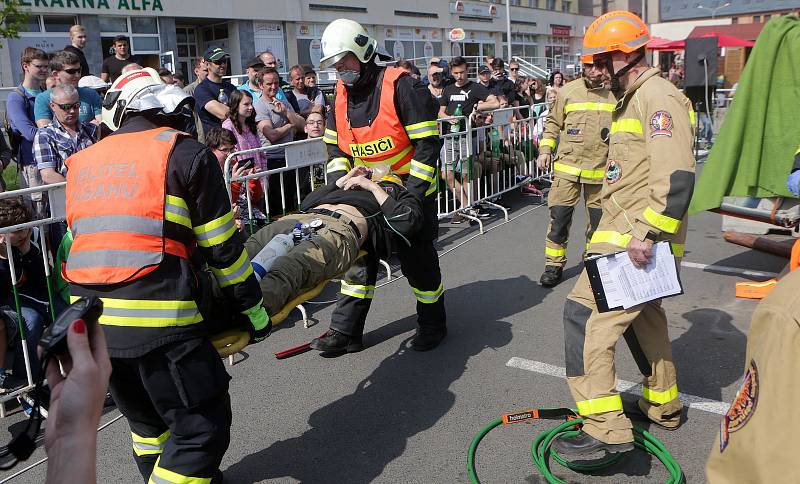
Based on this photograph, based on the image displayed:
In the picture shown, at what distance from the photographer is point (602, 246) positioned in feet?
11.0

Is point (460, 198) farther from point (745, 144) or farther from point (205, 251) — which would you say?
point (205, 251)

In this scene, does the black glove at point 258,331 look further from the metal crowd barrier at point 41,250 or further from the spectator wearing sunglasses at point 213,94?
the spectator wearing sunglasses at point 213,94

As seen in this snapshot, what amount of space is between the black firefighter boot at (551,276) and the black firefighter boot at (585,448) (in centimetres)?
295

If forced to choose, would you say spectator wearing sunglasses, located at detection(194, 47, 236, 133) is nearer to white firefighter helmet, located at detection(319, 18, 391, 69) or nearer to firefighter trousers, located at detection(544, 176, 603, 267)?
white firefighter helmet, located at detection(319, 18, 391, 69)

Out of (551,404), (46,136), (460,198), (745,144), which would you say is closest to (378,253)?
(551,404)

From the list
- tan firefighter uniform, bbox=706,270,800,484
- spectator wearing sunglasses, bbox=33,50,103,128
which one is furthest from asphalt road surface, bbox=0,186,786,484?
spectator wearing sunglasses, bbox=33,50,103,128

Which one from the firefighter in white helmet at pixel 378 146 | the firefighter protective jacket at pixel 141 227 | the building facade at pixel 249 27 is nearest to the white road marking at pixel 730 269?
the firefighter in white helmet at pixel 378 146

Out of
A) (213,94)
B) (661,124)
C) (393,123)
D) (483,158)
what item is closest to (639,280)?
(661,124)

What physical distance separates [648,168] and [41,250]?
12.0 ft

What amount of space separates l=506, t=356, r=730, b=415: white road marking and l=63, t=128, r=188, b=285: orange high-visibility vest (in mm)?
2622

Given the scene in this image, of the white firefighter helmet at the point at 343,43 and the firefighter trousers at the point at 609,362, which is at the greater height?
the white firefighter helmet at the point at 343,43

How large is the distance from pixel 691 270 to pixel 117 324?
219 inches

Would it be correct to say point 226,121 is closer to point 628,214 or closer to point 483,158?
point 483,158

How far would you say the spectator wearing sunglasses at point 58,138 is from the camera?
205 inches
